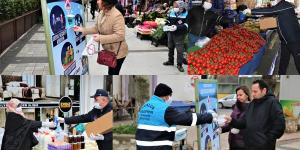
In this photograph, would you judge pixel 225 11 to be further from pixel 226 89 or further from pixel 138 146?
pixel 138 146

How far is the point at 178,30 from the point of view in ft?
21.3

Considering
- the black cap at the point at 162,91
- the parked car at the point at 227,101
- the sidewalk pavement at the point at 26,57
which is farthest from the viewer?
the sidewalk pavement at the point at 26,57

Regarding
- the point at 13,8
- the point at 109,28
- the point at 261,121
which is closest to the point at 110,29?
the point at 109,28

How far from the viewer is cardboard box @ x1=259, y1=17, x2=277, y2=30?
16.1 feet

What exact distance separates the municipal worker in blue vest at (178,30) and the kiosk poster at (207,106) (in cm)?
186

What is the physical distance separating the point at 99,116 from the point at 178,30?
2.49m

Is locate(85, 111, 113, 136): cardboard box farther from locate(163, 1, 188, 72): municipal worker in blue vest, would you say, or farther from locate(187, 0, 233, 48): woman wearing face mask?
locate(163, 1, 188, 72): municipal worker in blue vest

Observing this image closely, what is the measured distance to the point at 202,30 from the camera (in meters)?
5.19

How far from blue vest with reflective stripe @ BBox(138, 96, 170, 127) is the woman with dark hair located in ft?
2.98

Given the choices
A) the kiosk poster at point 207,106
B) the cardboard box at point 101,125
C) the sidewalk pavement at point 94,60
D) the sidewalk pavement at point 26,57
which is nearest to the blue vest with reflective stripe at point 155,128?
the kiosk poster at point 207,106

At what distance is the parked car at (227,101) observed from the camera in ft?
14.9

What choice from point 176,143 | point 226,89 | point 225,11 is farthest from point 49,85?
point 225,11

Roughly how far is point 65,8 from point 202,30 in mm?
1787

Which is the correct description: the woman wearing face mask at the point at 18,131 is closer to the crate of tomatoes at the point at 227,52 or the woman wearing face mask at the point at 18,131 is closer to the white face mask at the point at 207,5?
the crate of tomatoes at the point at 227,52
